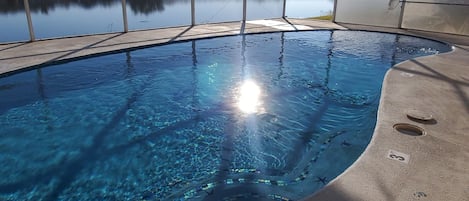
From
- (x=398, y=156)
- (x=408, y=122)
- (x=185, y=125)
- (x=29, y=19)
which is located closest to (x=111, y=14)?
(x=29, y=19)

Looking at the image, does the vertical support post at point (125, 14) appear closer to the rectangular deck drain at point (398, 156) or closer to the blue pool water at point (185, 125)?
the blue pool water at point (185, 125)

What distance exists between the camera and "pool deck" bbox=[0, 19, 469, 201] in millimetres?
2352

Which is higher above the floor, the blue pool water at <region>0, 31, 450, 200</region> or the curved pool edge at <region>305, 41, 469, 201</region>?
the curved pool edge at <region>305, 41, 469, 201</region>

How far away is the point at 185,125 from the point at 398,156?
2.33m

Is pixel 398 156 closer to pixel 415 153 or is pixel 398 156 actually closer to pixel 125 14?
pixel 415 153

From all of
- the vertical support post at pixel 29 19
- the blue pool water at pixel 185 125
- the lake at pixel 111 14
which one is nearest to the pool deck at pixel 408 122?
the vertical support post at pixel 29 19

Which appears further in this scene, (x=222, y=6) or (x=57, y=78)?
(x=222, y=6)

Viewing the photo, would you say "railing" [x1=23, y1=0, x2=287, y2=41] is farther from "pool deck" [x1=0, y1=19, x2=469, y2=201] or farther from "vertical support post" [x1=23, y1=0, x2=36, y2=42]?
"pool deck" [x1=0, y1=19, x2=469, y2=201]

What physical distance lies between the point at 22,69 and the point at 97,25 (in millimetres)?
5048

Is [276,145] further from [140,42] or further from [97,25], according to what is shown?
[97,25]

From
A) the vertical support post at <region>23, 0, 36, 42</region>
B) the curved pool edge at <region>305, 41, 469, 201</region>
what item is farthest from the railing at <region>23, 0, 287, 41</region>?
the curved pool edge at <region>305, 41, 469, 201</region>

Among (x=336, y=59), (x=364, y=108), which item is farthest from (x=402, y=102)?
(x=336, y=59)

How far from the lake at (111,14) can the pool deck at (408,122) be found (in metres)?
1.92

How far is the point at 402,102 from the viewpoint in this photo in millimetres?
4051
